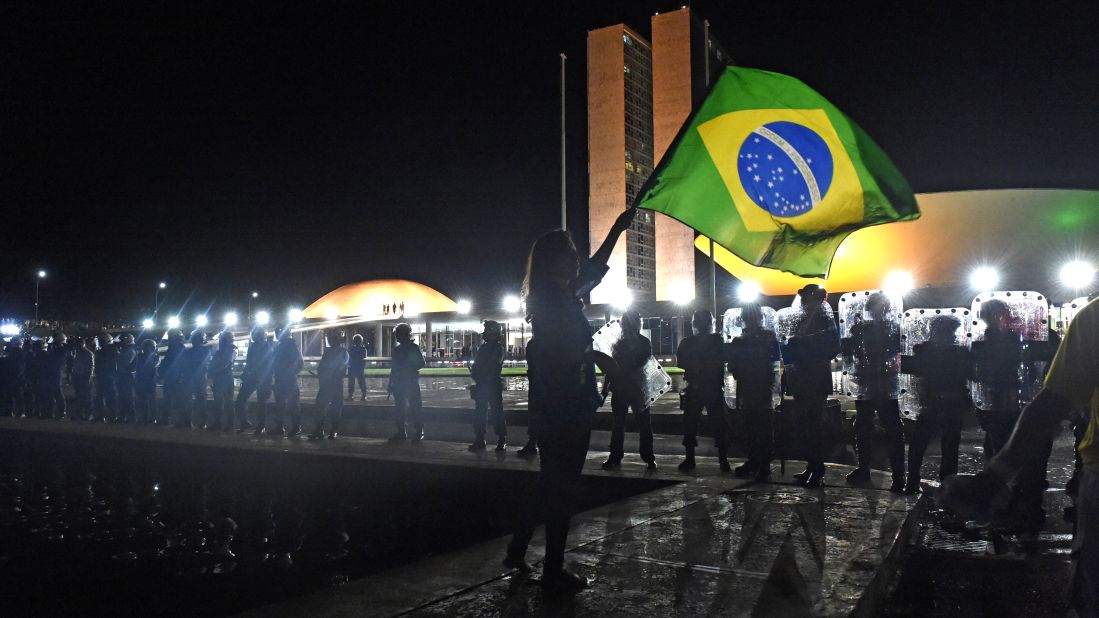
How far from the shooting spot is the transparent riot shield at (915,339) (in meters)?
6.51

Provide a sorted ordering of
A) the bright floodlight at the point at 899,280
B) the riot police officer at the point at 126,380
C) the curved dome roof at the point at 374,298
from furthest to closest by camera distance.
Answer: the curved dome roof at the point at 374,298
the bright floodlight at the point at 899,280
the riot police officer at the point at 126,380

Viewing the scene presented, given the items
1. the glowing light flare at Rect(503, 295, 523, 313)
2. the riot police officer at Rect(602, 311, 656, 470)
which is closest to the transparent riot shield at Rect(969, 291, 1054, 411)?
the riot police officer at Rect(602, 311, 656, 470)

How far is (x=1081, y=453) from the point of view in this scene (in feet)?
6.51

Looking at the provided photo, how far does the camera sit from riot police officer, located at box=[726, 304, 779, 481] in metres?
7.25

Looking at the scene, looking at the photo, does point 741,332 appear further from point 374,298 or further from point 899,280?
point 374,298

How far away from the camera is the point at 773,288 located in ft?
140

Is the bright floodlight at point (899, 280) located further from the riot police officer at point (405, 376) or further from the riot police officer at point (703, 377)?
the riot police officer at point (703, 377)

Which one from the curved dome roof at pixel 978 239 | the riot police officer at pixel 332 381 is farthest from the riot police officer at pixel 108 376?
the curved dome roof at pixel 978 239

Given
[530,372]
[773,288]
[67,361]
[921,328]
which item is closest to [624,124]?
[773,288]

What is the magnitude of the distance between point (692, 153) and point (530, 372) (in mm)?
2853

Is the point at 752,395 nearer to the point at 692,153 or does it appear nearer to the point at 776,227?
the point at 776,227

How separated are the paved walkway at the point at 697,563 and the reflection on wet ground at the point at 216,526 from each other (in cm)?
101

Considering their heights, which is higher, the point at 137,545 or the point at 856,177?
the point at 856,177

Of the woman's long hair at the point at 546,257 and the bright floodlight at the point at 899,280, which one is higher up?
the bright floodlight at the point at 899,280
